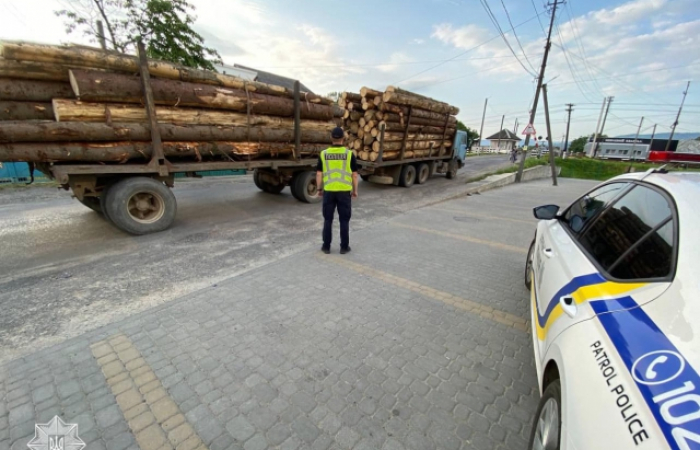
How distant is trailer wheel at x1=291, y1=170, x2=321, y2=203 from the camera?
7941mm

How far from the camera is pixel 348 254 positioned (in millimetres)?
4582

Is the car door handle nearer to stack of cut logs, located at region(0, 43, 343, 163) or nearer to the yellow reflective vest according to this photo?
the yellow reflective vest

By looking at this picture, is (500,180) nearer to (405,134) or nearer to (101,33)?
(405,134)

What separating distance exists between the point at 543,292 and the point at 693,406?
1.39 meters

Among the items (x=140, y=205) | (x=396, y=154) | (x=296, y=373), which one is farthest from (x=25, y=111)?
(x=396, y=154)

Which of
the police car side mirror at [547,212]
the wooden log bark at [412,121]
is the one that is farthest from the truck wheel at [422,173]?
the police car side mirror at [547,212]

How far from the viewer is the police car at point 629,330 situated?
3.09ft

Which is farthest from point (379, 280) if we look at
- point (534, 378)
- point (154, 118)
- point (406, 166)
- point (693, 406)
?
point (406, 166)

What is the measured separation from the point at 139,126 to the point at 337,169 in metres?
3.53

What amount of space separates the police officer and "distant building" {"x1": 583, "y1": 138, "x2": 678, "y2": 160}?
59908 mm

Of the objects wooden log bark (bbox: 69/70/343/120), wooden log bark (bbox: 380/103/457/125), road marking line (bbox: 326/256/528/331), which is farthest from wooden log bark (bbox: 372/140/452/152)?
road marking line (bbox: 326/256/528/331)

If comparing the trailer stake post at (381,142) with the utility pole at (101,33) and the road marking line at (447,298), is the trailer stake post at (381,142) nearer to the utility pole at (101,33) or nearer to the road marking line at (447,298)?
the road marking line at (447,298)

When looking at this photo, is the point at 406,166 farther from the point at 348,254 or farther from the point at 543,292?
the point at 543,292

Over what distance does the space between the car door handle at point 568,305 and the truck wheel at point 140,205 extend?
19.0 feet
